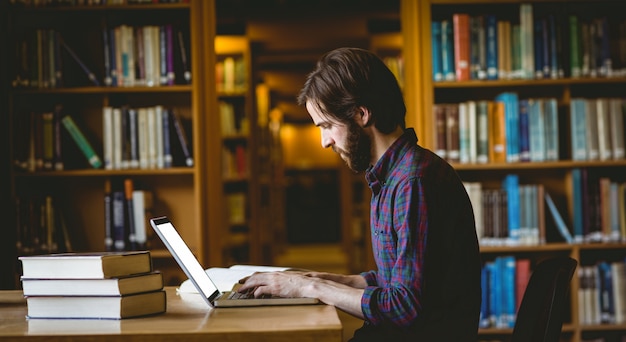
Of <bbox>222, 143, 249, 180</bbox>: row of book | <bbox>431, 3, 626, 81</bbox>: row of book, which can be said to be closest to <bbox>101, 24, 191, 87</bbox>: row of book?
<bbox>431, 3, 626, 81</bbox>: row of book

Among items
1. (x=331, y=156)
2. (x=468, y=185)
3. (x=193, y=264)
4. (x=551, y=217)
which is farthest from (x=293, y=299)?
(x=331, y=156)

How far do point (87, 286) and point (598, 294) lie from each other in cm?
263

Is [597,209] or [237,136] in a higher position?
[237,136]

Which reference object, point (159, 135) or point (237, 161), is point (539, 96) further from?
point (237, 161)

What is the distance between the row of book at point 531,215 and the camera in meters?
3.26

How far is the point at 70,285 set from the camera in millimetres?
1428

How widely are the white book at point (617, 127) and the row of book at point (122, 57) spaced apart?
2027 mm

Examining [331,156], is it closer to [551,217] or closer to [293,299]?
[551,217]

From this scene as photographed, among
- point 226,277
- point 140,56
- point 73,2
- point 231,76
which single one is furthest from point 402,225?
point 231,76

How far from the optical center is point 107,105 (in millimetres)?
3320

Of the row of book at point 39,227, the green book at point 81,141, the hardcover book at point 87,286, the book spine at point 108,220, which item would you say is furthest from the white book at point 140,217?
the hardcover book at point 87,286

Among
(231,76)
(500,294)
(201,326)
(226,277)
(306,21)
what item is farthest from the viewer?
(306,21)

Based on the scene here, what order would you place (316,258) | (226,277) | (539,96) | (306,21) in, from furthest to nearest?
(316,258)
(306,21)
(539,96)
(226,277)

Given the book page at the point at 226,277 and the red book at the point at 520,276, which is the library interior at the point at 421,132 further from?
the book page at the point at 226,277
